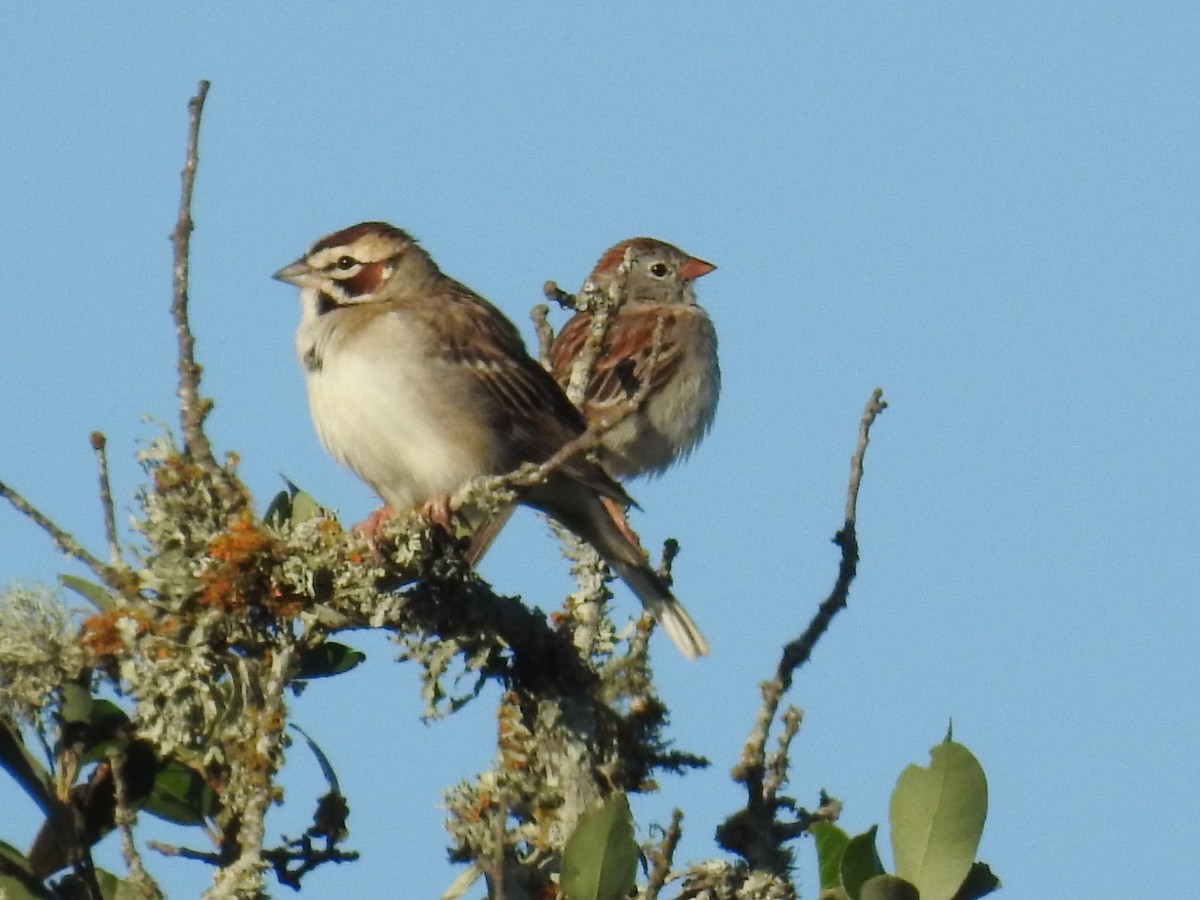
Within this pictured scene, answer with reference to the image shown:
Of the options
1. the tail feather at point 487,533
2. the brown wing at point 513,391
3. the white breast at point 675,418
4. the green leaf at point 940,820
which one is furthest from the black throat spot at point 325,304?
the green leaf at point 940,820

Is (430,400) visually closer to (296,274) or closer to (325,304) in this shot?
(325,304)

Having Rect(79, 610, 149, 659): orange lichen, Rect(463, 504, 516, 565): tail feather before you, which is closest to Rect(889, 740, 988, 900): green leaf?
Rect(79, 610, 149, 659): orange lichen

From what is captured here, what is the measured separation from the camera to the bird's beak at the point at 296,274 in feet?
23.1

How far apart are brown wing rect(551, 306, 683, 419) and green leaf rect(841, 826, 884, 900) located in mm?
5107

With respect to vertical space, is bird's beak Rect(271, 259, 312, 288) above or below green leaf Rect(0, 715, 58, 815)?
above

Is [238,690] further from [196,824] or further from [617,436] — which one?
[617,436]

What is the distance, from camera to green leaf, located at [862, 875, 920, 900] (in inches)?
129

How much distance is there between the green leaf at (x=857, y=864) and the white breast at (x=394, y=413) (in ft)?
9.97

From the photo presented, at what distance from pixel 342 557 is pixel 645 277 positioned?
6429 millimetres

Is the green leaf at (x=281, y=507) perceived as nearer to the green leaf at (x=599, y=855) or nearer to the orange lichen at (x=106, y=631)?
the orange lichen at (x=106, y=631)

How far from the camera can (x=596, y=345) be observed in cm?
576

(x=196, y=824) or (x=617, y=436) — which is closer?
(x=196, y=824)

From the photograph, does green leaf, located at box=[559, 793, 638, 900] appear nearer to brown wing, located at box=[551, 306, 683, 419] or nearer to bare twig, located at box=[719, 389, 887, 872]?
bare twig, located at box=[719, 389, 887, 872]

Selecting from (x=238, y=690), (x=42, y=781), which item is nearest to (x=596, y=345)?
(x=238, y=690)
